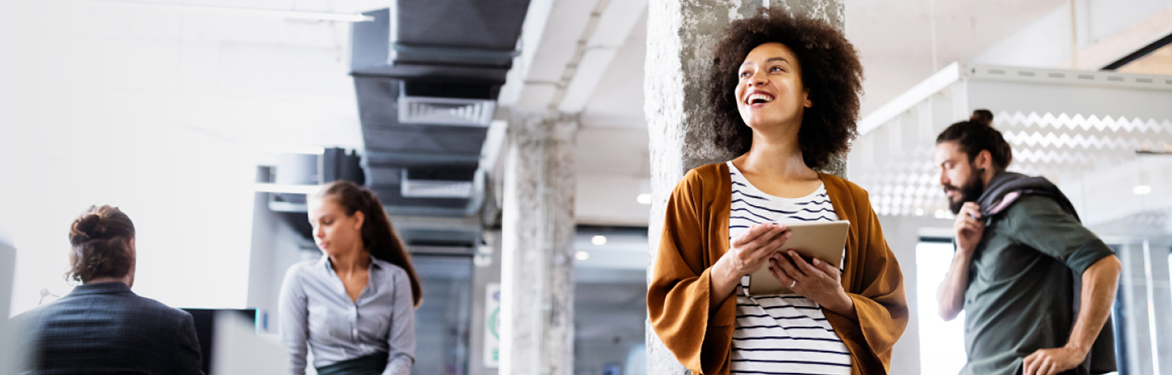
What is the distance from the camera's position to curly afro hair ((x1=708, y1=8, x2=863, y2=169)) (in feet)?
5.74

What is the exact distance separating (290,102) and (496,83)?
2226 mm

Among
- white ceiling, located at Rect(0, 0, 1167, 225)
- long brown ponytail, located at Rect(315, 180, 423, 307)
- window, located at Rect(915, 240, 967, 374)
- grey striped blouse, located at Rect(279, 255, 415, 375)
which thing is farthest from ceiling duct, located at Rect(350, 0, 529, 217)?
window, located at Rect(915, 240, 967, 374)

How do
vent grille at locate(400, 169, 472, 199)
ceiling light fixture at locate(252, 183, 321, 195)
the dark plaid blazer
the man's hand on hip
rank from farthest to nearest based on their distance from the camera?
ceiling light fixture at locate(252, 183, 321, 195) → vent grille at locate(400, 169, 472, 199) → the man's hand on hip → the dark plaid blazer

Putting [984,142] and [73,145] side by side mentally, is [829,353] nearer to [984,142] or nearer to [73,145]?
[984,142]

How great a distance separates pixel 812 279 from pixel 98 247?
2284mm

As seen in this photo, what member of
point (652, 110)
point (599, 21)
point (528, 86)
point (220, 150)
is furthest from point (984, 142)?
point (220, 150)

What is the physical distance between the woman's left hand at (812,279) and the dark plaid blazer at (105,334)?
2.06 meters

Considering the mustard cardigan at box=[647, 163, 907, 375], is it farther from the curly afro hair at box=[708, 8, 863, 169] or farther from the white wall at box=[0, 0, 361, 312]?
the white wall at box=[0, 0, 361, 312]

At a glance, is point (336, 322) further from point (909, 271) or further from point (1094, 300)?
point (909, 271)

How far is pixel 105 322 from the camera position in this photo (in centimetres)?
270

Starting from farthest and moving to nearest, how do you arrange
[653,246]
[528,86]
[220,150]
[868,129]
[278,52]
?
[220,150] → [278,52] → [528,86] → [868,129] → [653,246]

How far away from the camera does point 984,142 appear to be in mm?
3553

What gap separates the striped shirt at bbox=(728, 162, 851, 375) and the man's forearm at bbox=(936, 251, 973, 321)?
2165 mm

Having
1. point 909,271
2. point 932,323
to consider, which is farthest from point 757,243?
point 932,323
